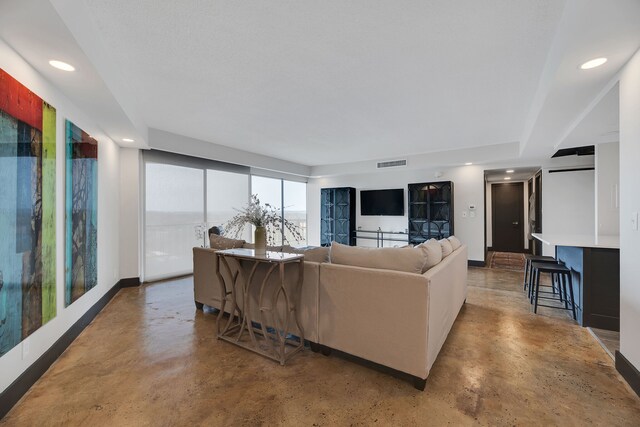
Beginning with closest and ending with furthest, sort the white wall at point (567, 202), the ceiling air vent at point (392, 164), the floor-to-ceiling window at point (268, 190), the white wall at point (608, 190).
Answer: the white wall at point (608, 190) → the white wall at point (567, 202) → the ceiling air vent at point (392, 164) → the floor-to-ceiling window at point (268, 190)

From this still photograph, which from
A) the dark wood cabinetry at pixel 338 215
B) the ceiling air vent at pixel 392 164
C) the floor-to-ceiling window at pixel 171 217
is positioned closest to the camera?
the floor-to-ceiling window at pixel 171 217

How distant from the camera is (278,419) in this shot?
1.63m

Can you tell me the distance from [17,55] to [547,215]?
7291mm

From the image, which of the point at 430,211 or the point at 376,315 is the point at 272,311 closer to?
the point at 376,315

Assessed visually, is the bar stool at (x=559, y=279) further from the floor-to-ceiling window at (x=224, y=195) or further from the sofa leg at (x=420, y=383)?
the floor-to-ceiling window at (x=224, y=195)

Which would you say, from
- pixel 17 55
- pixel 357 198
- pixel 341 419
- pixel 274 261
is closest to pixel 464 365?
pixel 341 419

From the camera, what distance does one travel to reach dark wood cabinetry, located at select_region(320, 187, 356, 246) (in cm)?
732

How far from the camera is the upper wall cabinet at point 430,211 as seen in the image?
6.01 metres

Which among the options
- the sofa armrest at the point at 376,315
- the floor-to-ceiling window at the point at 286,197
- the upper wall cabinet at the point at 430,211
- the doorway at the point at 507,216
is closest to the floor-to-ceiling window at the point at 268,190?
the floor-to-ceiling window at the point at 286,197

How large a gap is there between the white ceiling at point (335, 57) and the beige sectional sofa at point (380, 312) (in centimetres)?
168

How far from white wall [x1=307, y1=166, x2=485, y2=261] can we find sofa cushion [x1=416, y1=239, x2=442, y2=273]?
13.7 ft

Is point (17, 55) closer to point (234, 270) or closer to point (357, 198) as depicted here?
point (234, 270)

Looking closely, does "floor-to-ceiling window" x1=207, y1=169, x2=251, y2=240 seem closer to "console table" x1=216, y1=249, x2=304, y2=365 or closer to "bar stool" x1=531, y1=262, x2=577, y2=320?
"console table" x1=216, y1=249, x2=304, y2=365

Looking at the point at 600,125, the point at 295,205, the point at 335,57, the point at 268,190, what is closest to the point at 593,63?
the point at 600,125
